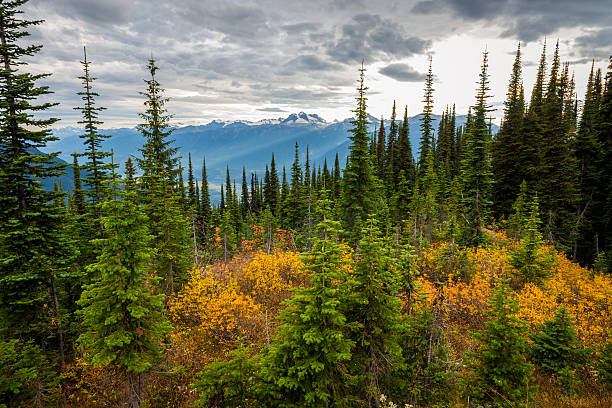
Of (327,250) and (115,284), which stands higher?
A: (327,250)

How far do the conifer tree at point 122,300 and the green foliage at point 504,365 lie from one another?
9689 millimetres

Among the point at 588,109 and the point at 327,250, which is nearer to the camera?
the point at 327,250

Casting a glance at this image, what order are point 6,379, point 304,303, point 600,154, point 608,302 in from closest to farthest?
point 304,303
point 6,379
point 608,302
point 600,154

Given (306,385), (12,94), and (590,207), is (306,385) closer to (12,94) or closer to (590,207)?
(12,94)

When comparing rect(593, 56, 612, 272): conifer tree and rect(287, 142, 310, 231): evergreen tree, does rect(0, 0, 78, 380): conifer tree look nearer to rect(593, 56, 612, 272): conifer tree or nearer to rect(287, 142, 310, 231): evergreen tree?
rect(287, 142, 310, 231): evergreen tree

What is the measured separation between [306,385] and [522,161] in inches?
1574

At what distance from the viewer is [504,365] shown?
7.32m

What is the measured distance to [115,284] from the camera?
7758mm

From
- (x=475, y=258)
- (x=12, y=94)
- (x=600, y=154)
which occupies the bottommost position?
(x=475, y=258)

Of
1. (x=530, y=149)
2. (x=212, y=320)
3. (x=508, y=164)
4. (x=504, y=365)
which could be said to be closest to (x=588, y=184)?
(x=530, y=149)

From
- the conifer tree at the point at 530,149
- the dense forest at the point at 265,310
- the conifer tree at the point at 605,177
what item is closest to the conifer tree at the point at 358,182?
the dense forest at the point at 265,310

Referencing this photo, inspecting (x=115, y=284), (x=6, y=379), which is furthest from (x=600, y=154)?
(x=6, y=379)

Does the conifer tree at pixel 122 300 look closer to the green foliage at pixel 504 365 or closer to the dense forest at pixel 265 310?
the dense forest at pixel 265 310

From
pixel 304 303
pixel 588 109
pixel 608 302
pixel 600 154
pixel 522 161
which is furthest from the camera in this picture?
pixel 522 161
